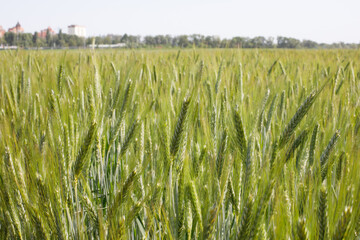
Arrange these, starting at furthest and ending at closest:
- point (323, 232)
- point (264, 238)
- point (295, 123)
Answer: point (295, 123) → point (264, 238) → point (323, 232)

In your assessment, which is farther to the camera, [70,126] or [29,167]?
[70,126]

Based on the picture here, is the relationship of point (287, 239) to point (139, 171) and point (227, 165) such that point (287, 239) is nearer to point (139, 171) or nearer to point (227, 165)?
point (227, 165)

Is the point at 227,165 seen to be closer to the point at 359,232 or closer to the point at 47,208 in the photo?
the point at 359,232

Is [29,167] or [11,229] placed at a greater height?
[29,167]

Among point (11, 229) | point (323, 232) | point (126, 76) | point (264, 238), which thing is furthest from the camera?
point (126, 76)

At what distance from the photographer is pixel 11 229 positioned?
0.75m

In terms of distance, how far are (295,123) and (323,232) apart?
444mm

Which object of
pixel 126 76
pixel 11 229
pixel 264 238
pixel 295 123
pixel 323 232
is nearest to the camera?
pixel 323 232

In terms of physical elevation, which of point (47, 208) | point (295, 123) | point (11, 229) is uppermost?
point (295, 123)

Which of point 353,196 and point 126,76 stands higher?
point 126,76

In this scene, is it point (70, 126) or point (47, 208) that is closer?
point (47, 208)

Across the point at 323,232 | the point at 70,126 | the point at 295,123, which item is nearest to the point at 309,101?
the point at 295,123

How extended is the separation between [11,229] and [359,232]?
735 mm

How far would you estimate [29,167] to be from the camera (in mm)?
711
